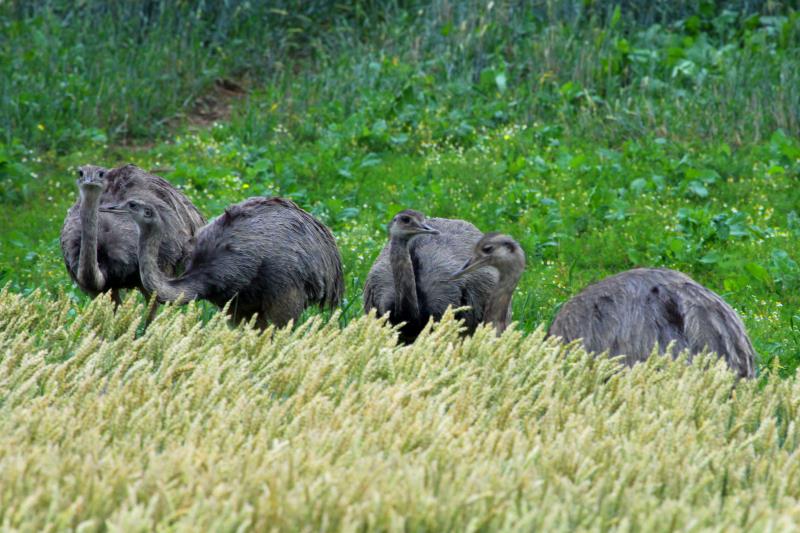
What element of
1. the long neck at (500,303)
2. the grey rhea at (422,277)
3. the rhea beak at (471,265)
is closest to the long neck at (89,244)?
the grey rhea at (422,277)

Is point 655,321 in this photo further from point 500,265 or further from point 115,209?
point 115,209

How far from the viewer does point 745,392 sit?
548cm

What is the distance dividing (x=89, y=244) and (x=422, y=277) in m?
1.97

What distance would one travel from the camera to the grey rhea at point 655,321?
6559 millimetres

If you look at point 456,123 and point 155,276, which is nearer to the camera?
point 155,276

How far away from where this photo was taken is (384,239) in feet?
34.4

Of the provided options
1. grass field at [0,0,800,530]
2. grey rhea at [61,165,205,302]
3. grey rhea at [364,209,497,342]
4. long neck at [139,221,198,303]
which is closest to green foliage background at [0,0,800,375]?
grass field at [0,0,800,530]

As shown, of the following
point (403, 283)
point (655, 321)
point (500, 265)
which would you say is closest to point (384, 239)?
point (403, 283)

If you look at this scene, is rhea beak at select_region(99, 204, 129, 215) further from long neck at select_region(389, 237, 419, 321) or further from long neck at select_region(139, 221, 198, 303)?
long neck at select_region(389, 237, 419, 321)

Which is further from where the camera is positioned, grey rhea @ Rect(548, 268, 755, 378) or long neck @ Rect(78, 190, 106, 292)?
long neck @ Rect(78, 190, 106, 292)

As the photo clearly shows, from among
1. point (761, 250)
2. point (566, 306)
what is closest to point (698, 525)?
point (566, 306)

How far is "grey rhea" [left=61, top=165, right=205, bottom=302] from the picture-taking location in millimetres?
7949

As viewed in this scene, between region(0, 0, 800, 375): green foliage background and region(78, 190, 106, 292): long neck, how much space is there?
3.15 ft

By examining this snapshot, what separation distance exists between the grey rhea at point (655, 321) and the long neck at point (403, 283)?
1060mm
